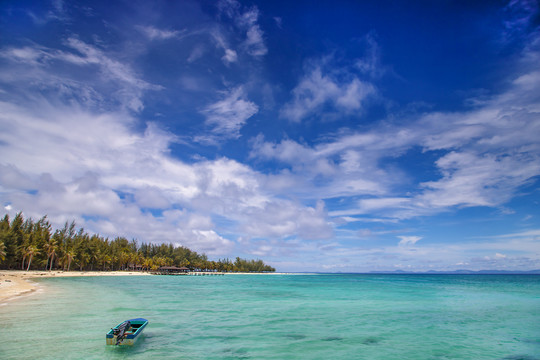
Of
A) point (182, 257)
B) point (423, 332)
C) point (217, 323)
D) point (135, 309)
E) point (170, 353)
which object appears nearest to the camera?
point (170, 353)

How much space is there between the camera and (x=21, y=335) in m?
14.6

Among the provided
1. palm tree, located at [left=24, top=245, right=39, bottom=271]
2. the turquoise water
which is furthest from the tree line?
the turquoise water

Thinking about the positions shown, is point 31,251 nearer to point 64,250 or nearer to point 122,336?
point 64,250

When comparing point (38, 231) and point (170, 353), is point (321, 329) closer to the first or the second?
point (170, 353)

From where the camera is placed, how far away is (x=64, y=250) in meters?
85.5

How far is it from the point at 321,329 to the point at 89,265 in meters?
115

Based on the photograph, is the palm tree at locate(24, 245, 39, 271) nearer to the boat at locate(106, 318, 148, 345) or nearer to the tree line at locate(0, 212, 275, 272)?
the tree line at locate(0, 212, 275, 272)

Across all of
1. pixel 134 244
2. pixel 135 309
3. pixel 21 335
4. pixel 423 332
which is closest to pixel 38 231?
pixel 134 244

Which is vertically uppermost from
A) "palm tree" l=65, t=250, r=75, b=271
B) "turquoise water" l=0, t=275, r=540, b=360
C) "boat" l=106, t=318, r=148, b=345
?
"palm tree" l=65, t=250, r=75, b=271

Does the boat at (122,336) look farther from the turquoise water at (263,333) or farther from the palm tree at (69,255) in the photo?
the palm tree at (69,255)

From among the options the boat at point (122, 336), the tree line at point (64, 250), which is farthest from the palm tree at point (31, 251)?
the boat at point (122, 336)

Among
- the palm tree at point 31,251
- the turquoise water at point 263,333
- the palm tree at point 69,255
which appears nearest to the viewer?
the turquoise water at point 263,333

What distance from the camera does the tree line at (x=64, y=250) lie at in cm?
7338

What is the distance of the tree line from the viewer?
7338cm
